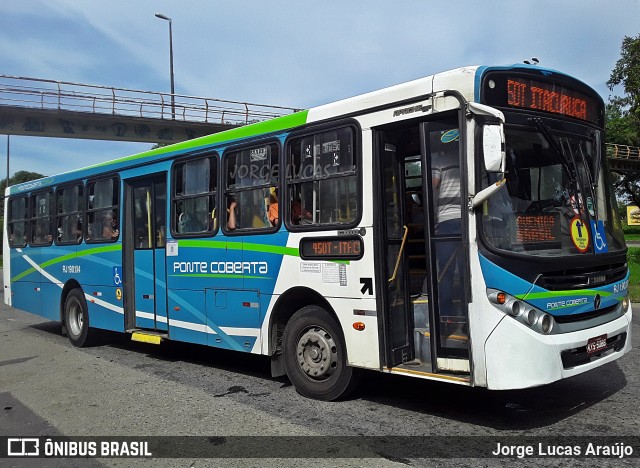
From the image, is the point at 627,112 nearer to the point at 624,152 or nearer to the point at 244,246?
the point at 624,152

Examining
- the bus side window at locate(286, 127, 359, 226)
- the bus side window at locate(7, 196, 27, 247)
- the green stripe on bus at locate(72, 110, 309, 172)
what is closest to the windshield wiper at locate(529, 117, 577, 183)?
the bus side window at locate(286, 127, 359, 226)

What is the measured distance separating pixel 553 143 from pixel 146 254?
5951 millimetres

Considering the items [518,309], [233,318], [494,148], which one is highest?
[494,148]

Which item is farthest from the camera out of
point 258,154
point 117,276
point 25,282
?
point 25,282

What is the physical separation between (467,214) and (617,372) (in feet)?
11.4

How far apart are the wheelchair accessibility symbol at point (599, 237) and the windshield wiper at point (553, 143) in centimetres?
49

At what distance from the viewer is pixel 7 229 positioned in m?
12.6

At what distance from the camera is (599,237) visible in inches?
205

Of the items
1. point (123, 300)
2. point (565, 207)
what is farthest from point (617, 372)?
point (123, 300)

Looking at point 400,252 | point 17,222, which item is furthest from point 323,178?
point 17,222

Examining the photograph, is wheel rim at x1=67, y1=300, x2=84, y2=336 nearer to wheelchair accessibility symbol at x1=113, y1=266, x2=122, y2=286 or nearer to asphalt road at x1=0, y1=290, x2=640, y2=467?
wheelchair accessibility symbol at x1=113, y1=266, x2=122, y2=286

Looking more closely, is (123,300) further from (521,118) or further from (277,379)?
(521,118)

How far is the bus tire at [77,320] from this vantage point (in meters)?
9.85

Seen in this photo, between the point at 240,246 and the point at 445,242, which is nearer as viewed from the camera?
the point at 445,242
